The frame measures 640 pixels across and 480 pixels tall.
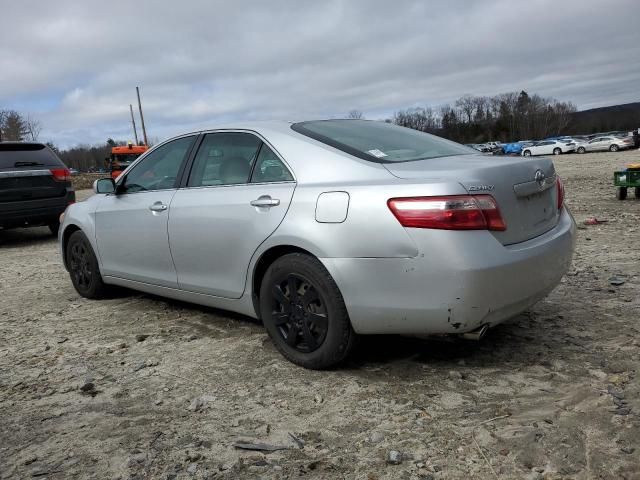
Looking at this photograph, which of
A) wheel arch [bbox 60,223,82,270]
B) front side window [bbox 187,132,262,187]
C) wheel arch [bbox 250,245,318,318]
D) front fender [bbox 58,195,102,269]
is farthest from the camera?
wheel arch [bbox 60,223,82,270]

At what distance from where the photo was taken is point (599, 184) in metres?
15.2

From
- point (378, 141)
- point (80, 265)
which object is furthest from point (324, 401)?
point (80, 265)

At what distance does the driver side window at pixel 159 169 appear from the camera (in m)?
4.29

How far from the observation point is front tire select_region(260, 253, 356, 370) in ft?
10.1

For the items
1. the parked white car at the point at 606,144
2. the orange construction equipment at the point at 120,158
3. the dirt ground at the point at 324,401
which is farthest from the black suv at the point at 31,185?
the parked white car at the point at 606,144

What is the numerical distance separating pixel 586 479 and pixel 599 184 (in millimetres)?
14767

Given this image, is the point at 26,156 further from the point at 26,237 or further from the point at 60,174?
the point at 26,237

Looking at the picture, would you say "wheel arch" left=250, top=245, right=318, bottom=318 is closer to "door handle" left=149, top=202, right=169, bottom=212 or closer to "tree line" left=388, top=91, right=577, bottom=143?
"door handle" left=149, top=202, right=169, bottom=212

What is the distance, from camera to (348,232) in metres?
2.95

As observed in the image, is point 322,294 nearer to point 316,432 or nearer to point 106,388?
point 316,432

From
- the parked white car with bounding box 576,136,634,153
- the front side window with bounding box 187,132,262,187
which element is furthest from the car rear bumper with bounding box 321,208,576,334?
the parked white car with bounding box 576,136,634,153

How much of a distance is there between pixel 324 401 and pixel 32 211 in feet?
25.3

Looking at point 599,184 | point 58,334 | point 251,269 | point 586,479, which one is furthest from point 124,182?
point 599,184

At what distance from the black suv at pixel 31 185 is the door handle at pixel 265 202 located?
272 inches
